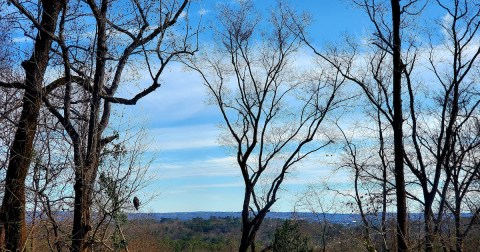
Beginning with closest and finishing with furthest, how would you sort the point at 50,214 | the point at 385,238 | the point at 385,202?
the point at 50,214 → the point at 385,238 → the point at 385,202

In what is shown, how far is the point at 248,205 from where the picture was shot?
68.5 feet

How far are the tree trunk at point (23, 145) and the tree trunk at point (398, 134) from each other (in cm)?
629

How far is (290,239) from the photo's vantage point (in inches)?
1041

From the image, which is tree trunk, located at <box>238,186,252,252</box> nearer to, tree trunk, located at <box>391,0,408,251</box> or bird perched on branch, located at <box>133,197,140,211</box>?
tree trunk, located at <box>391,0,408,251</box>

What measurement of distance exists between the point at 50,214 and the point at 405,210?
6463mm

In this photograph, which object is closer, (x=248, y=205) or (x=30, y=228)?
(x=30, y=228)

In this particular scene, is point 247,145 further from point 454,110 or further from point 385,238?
point 385,238

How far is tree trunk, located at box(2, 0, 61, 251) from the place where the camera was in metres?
8.94

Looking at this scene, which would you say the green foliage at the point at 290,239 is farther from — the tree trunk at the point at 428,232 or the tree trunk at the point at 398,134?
the tree trunk at the point at 398,134


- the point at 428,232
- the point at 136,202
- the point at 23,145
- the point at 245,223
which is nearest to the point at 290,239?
the point at 245,223

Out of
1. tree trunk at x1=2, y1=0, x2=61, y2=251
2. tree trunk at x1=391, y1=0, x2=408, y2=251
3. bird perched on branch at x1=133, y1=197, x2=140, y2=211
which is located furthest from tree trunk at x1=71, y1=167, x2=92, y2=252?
tree trunk at x1=391, y1=0, x2=408, y2=251

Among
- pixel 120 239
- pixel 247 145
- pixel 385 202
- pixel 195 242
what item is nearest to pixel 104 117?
pixel 120 239

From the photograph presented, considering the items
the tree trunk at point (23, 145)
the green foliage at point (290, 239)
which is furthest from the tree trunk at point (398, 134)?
the green foliage at point (290, 239)

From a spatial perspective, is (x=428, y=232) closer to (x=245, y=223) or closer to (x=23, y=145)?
(x=23, y=145)
